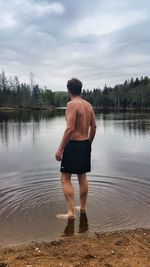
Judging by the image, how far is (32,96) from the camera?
164625 millimetres

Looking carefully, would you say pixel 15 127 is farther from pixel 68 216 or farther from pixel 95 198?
pixel 68 216

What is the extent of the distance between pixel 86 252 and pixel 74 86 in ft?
10.5

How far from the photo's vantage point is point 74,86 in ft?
24.2

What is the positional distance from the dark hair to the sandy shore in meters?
2.66

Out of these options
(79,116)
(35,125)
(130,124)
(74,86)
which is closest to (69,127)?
(79,116)

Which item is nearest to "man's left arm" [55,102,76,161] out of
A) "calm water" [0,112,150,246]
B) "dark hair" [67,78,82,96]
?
"dark hair" [67,78,82,96]

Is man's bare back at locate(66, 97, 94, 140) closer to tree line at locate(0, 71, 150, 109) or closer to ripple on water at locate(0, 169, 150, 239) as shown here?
ripple on water at locate(0, 169, 150, 239)

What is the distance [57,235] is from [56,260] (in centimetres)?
154

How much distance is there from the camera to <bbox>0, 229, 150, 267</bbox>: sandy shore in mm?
4918

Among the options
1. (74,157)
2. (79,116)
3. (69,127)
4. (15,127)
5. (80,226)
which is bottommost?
(15,127)

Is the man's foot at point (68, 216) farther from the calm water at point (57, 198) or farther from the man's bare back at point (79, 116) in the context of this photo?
the man's bare back at point (79, 116)

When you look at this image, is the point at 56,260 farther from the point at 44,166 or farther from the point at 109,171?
the point at 44,166

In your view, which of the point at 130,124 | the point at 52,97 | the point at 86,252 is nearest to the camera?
the point at 86,252

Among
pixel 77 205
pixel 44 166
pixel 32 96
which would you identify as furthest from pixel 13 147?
pixel 32 96
